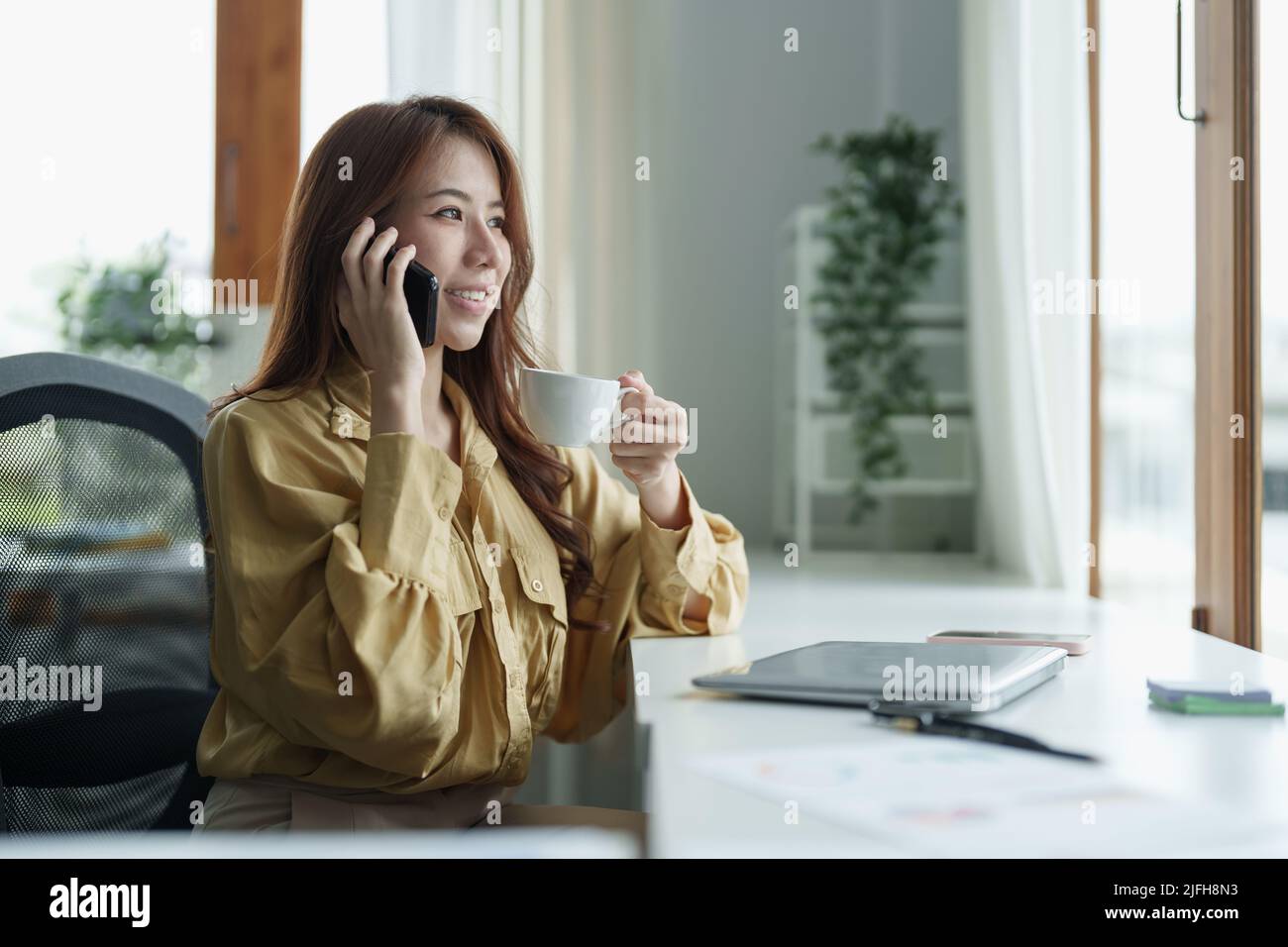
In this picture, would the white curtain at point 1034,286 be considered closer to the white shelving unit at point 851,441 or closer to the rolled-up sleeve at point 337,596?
the white shelving unit at point 851,441

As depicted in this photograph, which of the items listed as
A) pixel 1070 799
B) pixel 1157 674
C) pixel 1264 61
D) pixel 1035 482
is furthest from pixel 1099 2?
pixel 1070 799

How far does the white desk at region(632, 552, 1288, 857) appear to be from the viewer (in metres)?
0.56

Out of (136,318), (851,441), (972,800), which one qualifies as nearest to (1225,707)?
(972,800)

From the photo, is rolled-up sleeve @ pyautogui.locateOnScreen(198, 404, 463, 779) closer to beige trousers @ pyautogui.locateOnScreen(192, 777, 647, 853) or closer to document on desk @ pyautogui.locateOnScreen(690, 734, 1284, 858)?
beige trousers @ pyautogui.locateOnScreen(192, 777, 647, 853)

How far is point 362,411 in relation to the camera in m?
1.12

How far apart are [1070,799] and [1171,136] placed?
1.33 metres

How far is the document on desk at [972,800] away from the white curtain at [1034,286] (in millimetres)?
1285

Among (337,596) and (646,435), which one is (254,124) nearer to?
(646,435)

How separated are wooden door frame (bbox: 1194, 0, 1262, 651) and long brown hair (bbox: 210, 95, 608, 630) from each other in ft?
2.58

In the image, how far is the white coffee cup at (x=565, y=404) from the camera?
1.04 m

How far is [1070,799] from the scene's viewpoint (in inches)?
23.7

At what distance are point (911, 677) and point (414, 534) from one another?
0.42 metres

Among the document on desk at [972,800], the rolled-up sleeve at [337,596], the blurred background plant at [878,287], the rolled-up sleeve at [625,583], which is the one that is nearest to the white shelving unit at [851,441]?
the blurred background plant at [878,287]
